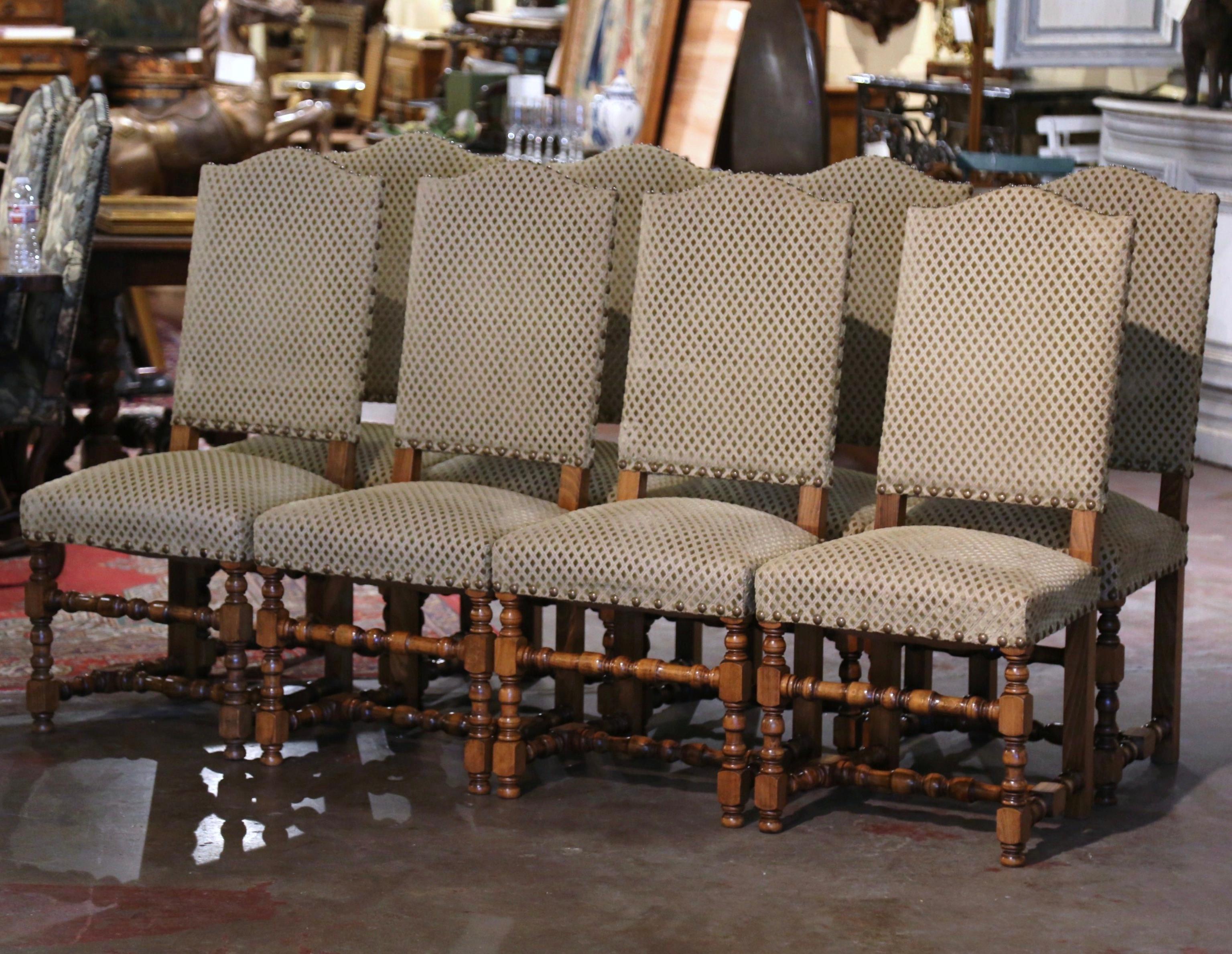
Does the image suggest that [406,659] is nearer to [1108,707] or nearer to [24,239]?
[1108,707]

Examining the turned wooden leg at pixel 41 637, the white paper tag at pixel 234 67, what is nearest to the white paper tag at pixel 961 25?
the white paper tag at pixel 234 67

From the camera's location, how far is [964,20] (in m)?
10.9

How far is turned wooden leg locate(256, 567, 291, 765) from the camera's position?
3.73 m

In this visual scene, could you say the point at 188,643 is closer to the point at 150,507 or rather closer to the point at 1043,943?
the point at 150,507

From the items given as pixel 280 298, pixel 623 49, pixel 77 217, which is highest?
pixel 623 49

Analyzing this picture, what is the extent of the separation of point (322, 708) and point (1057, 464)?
5.20 ft

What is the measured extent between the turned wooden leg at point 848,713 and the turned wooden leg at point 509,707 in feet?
2.17

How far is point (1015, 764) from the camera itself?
3.20m

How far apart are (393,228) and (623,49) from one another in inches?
119

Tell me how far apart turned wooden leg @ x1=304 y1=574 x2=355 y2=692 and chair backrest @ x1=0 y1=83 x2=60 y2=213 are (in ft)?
5.92

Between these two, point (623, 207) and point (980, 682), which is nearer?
point (980, 682)

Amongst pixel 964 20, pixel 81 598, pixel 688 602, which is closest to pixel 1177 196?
pixel 688 602

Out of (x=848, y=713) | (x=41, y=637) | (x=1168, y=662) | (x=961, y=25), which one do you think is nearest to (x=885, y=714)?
(x=848, y=713)

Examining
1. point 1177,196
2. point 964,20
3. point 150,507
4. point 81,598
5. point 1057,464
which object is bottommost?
point 81,598
